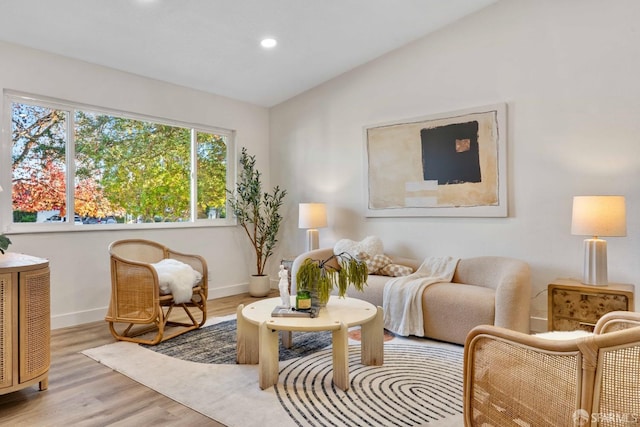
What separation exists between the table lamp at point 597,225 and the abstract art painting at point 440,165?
0.77m

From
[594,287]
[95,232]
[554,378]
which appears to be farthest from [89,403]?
[594,287]

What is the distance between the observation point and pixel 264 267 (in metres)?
5.79

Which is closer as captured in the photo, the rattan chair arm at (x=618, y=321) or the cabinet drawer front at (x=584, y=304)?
the rattan chair arm at (x=618, y=321)

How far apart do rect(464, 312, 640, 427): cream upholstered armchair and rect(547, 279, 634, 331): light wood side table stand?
151 centimetres

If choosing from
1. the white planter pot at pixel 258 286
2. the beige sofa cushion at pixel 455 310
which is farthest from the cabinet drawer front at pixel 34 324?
the white planter pot at pixel 258 286

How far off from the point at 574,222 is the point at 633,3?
1800 mm

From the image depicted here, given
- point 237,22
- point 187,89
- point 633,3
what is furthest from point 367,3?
point 187,89

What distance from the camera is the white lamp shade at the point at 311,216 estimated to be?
4.79 m

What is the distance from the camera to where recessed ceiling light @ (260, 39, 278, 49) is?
3.98 m

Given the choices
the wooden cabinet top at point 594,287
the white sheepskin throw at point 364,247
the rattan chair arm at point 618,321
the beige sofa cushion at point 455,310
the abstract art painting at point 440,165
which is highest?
the abstract art painting at point 440,165

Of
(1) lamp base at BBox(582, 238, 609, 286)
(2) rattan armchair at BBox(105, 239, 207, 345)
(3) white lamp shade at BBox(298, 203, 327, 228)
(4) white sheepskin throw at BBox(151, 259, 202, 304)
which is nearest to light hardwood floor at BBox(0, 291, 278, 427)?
(2) rattan armchair at BBox(105, 239, 207, 345)

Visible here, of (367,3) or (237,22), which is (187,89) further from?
(367,3)

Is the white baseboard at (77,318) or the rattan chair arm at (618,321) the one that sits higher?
the rattan chair arm at (618,321)

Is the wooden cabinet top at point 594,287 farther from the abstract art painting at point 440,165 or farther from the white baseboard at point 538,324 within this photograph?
the abstract art painting at point 440,165
